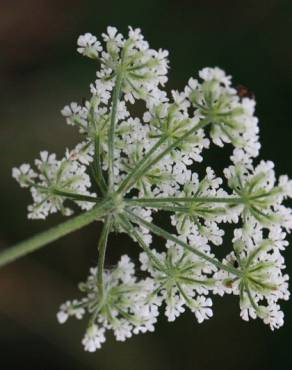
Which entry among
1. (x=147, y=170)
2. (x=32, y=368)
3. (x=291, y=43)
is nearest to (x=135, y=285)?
(x=147, y=170)

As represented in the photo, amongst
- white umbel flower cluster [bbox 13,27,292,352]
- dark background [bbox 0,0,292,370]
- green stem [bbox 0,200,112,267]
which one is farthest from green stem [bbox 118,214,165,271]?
dark background [bbox 0,0,292,370]

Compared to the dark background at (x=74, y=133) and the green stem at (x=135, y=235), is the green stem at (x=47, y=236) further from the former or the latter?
the dark background at (x=74, y=133)

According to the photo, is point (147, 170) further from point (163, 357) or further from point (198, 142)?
point (163, 357)

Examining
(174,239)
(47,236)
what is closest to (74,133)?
(174,239)

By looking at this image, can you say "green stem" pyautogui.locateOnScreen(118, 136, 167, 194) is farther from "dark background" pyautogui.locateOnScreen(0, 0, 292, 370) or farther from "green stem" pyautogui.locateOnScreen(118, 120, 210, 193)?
"dark background" pyautogui.locateOnScreen(0, 0, 292, 370)

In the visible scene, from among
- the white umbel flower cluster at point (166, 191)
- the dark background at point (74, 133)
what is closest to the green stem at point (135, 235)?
A: the white umbel flower cluster at point (166, 191)
